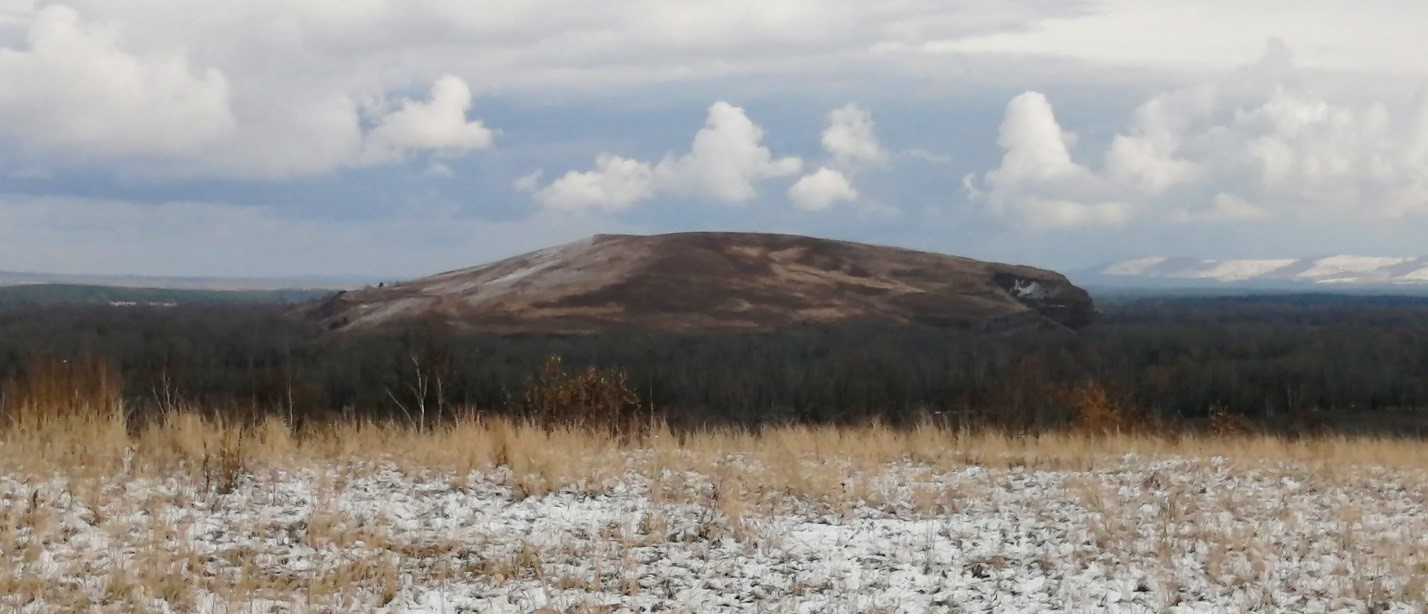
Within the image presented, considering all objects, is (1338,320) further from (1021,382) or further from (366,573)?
(366,573)

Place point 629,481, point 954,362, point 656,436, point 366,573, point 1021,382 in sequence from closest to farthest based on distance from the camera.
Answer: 1. point 366,573
2. point 629,481
3. point 656,436
4. point 1021,382
5. point 954,362

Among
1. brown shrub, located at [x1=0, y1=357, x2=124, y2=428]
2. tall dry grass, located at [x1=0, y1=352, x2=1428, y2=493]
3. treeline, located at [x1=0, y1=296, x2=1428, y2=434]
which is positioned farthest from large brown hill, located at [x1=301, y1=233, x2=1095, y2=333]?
tall dry grass, located at [x1=0, y1=352, x2=1428, y2=493]

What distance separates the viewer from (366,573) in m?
6.21

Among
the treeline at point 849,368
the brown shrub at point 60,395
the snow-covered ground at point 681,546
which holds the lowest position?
the treeline at point 849,368

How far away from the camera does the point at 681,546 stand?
706cm

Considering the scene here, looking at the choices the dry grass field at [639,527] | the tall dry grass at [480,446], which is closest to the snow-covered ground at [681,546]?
the dry grass field at [639,527]

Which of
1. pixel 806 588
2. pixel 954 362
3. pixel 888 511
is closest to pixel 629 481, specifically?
pixel 888 511

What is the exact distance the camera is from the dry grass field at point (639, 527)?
6.05 metres

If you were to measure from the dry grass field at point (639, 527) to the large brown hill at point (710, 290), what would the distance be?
64.4 m

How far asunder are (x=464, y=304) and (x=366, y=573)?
72317 mm

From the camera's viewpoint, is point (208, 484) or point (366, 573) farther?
point (208, 484)

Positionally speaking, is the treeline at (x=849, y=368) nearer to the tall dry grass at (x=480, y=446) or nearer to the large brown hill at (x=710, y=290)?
the large brown hill at (x=710, y=290)

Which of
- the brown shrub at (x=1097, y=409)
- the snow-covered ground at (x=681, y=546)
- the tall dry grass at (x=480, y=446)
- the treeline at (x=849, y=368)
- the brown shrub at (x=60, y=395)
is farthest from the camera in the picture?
the treeline at (x=849, y=368)

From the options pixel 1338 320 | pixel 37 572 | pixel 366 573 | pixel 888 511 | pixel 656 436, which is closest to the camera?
pixel 37 572
